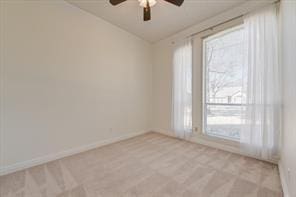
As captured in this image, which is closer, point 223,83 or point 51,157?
point 51,157

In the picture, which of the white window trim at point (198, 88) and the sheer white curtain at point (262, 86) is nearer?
the sheer white curtain at point (262, 86)

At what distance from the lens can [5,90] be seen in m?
2.37

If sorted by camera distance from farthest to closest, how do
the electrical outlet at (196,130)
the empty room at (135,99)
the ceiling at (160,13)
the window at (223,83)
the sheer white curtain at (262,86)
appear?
the electrical outlet at (196,130)
the window at (223,83)
the ceiling at (160,13)
the sheer white curtain at (262,86)
the empty room at (135,99)

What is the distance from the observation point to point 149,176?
7.20 ft

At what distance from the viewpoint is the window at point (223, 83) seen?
300cm

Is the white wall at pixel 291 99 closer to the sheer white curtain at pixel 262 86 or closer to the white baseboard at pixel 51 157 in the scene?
the sheer white curtain at pixel 262 86

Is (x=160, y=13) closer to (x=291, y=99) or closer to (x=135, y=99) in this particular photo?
(x=135, y=99)

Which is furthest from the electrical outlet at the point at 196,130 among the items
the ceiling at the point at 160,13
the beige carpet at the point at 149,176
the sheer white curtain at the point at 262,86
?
the ceiling at the point at 160,13

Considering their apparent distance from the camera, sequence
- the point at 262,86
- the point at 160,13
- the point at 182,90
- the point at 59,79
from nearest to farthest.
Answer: the point at 262,86
the point at 59,79
the point at 160,13
the point at 182,90

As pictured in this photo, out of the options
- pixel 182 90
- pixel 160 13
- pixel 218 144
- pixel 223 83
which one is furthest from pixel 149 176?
pixel 160 13

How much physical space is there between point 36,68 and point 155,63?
3.07 meters

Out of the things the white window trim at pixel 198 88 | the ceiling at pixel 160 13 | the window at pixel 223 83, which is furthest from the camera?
the white window trim at pixel 198 88

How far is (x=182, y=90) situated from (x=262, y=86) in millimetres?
1672

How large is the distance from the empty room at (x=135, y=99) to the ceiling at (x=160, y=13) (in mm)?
26
